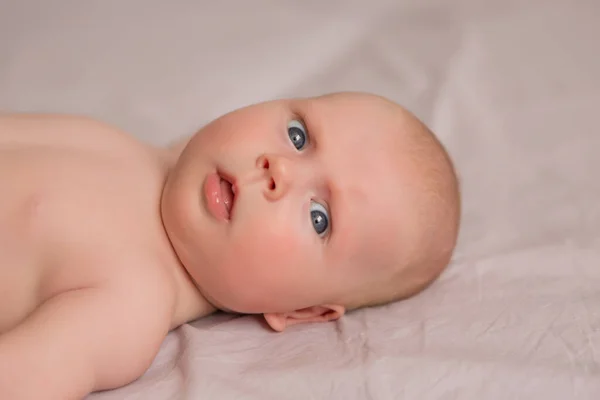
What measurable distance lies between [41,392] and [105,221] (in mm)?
282

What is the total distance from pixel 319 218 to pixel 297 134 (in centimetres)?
15

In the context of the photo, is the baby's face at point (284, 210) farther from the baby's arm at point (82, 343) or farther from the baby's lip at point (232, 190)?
the baby's arm at point (82, 343)

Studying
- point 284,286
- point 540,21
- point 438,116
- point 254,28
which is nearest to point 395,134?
point 284,286

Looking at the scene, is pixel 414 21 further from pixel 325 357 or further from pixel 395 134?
pixel 325 357

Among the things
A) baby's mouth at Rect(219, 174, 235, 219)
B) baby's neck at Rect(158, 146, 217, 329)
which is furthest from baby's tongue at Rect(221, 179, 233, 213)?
baby's neck at Rect(158, 146, 217, 329)

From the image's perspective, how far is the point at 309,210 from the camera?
1.19 meters

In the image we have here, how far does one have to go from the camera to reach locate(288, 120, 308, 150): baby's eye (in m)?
1.26

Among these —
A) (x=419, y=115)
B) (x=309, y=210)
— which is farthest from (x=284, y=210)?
(x=419, y=115)

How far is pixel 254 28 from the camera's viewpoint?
172cm

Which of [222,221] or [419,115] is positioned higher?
[419,115]

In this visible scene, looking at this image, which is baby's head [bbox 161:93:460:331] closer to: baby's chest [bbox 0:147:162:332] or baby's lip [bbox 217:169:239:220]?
baby's lip [bbox 217:169:239:220]

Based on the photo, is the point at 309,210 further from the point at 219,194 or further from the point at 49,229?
the point at 49,229

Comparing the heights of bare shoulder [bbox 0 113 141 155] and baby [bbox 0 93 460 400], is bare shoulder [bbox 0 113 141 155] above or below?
above

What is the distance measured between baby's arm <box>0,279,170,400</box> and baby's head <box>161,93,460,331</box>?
0.14 meters
